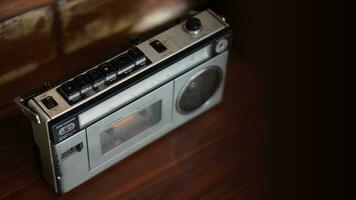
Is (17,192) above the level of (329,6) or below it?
below

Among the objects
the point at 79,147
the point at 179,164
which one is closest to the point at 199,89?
the point at 179,164

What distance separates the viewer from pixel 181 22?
3.17 ft

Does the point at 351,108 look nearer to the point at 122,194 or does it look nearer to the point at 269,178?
the point at 269,178

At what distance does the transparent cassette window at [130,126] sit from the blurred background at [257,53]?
0.15m

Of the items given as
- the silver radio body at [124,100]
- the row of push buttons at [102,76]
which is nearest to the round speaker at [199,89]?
the silver radio body at [124,100]

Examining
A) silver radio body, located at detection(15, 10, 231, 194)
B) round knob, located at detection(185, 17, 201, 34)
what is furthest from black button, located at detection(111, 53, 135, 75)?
round knob, located at detection(185, 17, 201, 34)

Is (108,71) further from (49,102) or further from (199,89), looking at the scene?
(199,89)

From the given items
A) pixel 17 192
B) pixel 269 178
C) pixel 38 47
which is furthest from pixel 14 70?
pixel 269 178

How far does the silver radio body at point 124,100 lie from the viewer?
860 millimetres

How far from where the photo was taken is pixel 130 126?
0.97 meters

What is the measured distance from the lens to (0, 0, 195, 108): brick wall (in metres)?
0.94

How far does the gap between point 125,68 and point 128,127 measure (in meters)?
0.11

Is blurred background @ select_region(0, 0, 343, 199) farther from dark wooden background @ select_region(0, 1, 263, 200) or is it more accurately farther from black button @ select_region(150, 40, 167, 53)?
black button @ select_region(150, 40, 167, 53)

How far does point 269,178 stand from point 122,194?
0.22 metres
